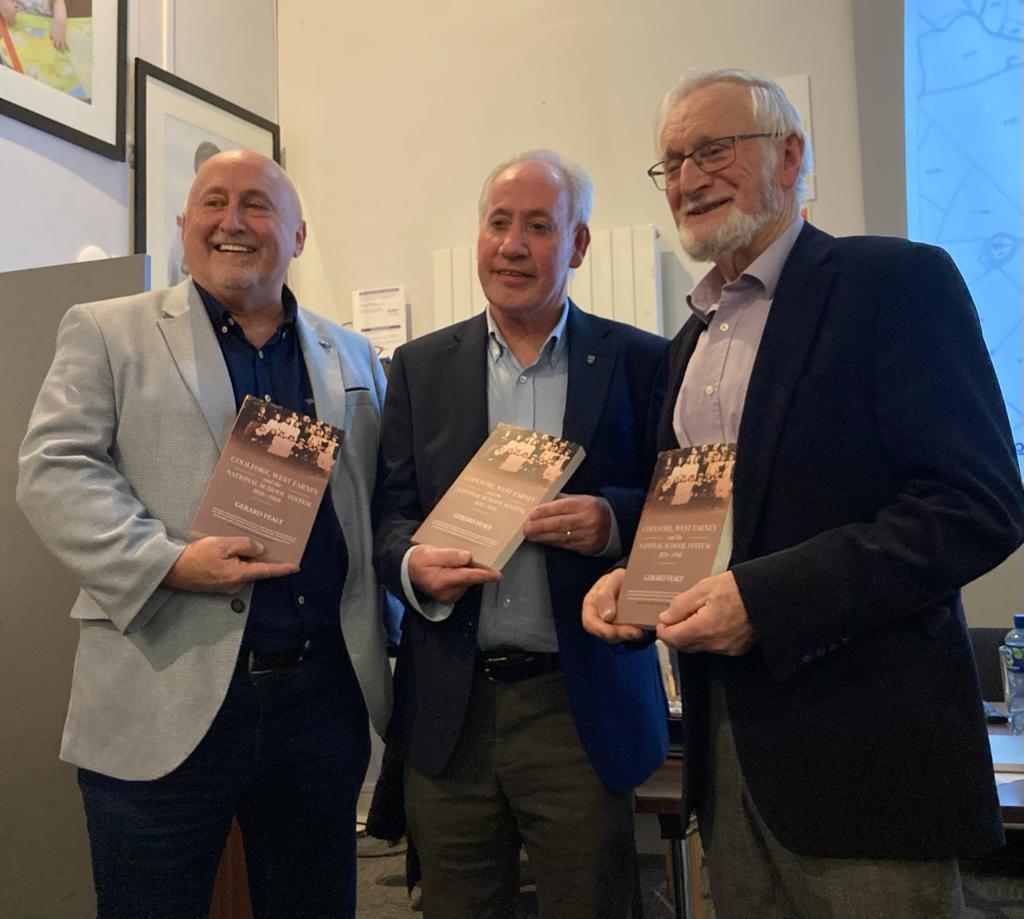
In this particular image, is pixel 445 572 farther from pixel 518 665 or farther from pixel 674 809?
pixel 674 809

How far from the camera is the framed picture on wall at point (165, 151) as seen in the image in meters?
3.26

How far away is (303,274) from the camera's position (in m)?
4.09

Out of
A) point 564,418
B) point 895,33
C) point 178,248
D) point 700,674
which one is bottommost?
point 700,674

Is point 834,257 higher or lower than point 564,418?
higher

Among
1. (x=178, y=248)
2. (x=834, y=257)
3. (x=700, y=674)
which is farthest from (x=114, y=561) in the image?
(x=178, y=248)

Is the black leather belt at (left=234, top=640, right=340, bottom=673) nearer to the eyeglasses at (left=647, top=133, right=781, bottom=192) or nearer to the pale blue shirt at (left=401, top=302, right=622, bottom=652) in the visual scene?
the pale blue shirt at (left=401, top=302, right=622, bottom=652)

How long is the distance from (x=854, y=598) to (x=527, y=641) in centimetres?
64

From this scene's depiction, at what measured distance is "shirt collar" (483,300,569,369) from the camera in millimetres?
1651

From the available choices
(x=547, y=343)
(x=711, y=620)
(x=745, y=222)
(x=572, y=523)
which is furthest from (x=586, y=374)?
(x=711, y=620)

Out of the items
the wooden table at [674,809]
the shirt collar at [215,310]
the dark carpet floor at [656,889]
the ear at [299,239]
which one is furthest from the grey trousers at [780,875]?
the dark carpet floor at [656,889]

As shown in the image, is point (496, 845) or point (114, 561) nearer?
point (114, 561)

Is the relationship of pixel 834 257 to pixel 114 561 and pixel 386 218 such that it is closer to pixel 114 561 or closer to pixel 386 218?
pixel 114 561

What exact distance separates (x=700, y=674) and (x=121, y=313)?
1.22m

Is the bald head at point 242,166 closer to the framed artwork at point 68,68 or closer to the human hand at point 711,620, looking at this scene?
the human hand at point 711,620
